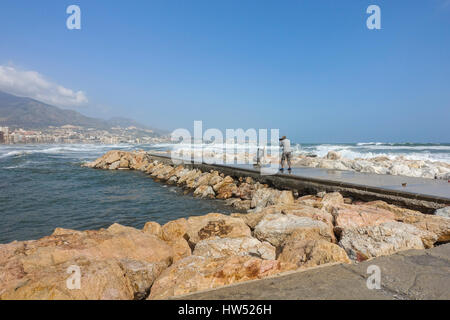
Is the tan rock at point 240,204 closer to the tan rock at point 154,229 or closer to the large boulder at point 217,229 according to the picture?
the large boulder at point 217,229

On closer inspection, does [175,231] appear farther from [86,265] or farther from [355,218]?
[355,218]

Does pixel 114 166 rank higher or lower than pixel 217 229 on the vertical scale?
lower

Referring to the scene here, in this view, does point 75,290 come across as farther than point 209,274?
No

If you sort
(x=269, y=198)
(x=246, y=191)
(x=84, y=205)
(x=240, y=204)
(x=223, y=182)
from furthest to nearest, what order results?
(x=223, y=182)
(x=246, y=191)
(x=84, y=205)
(x=240, y=204)
(x=269, y=198)

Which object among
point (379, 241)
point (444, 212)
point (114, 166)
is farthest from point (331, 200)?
point (114, 166)

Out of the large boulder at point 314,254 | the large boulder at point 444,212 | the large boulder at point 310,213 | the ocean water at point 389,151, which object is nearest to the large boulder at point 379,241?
the large boulder at point 314,254

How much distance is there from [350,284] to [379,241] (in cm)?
151

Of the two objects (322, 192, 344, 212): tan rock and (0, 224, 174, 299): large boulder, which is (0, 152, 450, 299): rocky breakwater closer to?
(0, 224, 174, 299): large boulder

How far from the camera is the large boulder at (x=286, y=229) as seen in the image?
389 cm

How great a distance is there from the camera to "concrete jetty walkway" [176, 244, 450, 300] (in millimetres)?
1933

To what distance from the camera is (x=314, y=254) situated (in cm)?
272

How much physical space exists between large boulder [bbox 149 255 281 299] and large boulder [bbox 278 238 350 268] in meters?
0.40

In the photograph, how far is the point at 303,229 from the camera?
153 inches
